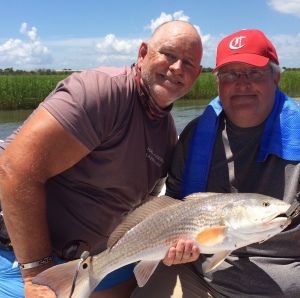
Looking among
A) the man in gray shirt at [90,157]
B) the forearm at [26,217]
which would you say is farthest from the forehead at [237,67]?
the forearm at [26,217]

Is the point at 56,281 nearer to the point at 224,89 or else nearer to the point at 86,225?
the point at 86,225

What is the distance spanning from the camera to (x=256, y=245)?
3072mm

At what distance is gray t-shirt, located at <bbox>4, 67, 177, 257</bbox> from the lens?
115 inches

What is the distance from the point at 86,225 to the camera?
11.1 ft

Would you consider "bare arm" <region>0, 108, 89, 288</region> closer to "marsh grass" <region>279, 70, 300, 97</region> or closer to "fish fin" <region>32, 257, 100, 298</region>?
"fish fin" <region>32, 257, 100, 298</region>

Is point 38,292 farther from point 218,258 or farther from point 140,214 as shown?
point 218,258

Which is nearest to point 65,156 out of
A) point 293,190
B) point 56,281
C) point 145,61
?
point 56,281

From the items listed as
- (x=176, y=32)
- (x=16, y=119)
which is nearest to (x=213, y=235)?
(x=176, y=32)

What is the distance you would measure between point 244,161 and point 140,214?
3.12 feet

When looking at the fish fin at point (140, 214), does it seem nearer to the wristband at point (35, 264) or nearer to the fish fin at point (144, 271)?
the fish fin at point (144, 271)

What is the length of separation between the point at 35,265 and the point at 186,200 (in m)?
1.24

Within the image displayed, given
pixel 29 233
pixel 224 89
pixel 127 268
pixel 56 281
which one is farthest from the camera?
pixel 127 268

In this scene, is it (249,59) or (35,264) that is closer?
(35,264)

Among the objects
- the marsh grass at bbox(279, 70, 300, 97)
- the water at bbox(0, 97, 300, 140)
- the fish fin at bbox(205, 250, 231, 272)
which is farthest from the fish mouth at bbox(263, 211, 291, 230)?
the marsh grass at bbox(279, 70, 300, 97)
